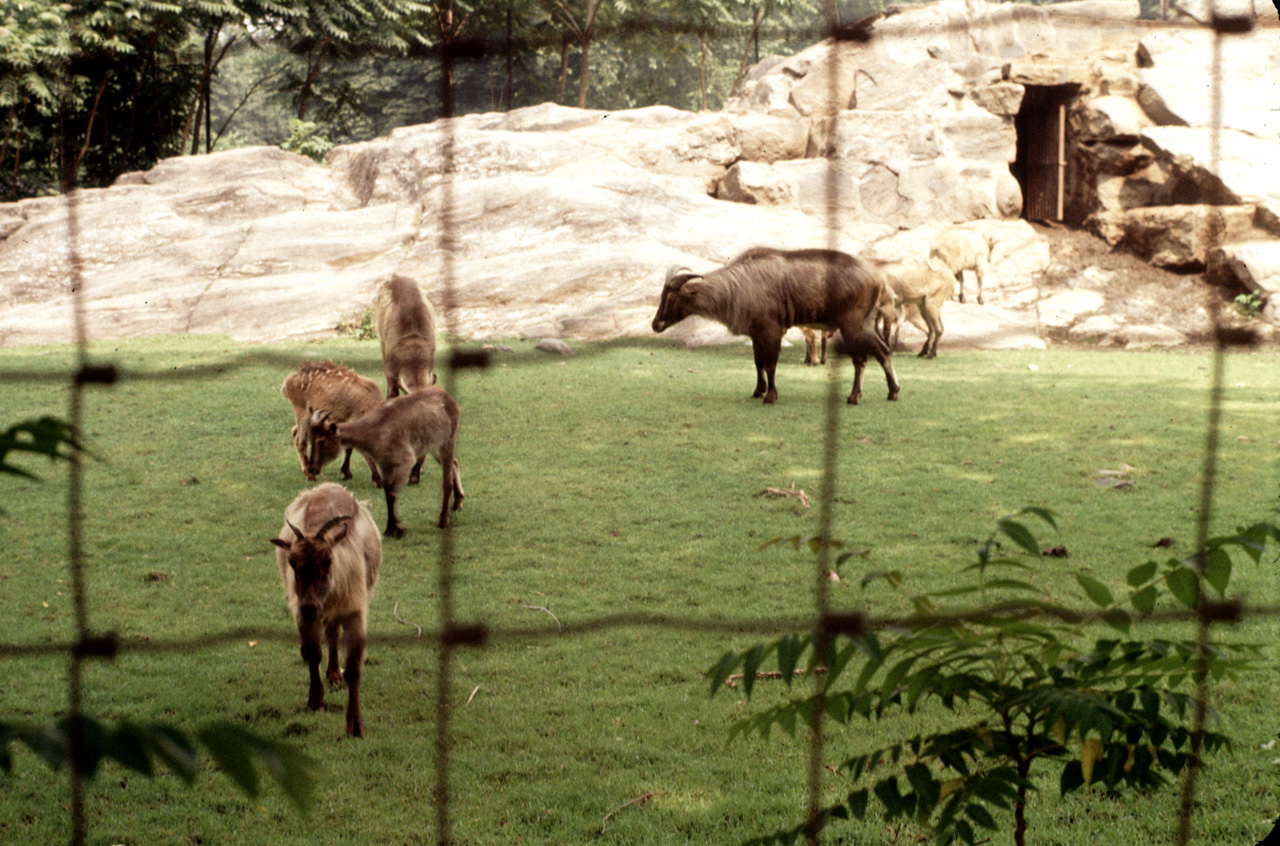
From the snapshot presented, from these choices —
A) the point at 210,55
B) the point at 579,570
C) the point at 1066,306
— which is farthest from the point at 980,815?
the point at 210,55

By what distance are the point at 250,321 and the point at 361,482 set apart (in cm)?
715

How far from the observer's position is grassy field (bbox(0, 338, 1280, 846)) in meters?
2.81

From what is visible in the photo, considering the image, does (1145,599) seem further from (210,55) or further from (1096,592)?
(210,55)

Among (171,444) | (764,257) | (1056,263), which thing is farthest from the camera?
(1056,263)

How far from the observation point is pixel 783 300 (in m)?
9.20

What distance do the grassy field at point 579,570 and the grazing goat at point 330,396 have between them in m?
0.26

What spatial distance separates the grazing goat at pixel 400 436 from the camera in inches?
208

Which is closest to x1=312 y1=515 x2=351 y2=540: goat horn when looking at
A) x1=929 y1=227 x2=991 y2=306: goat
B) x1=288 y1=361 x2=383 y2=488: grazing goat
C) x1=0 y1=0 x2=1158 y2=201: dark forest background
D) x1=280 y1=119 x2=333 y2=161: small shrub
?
x1=288 y1=361 x2=383 y2=488: grazing goat

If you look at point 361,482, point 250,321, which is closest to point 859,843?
point 361,482

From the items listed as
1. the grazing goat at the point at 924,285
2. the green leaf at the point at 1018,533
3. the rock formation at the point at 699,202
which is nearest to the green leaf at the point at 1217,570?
the green leaf at the point at 1018,533

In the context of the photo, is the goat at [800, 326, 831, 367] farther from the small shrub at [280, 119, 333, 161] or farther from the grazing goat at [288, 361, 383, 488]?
the small shrub at [280, 119, 333, 161]

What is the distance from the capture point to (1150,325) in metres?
14.3

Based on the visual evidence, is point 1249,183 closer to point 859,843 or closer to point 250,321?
point 250,321

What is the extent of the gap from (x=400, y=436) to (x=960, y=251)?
1185 centimetres
